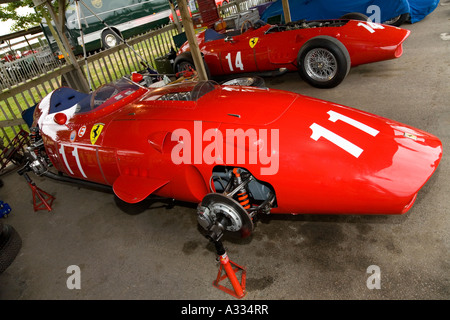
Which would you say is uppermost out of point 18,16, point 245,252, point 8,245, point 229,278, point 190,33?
point 18,16

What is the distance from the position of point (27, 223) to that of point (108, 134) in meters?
2.00

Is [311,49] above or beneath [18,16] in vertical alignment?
beneath

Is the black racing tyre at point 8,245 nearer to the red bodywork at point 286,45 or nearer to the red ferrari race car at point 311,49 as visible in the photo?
the red ferrari race car at point 311,49

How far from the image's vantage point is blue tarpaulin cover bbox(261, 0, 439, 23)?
8297 mm

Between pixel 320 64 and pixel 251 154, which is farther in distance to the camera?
pixel 320 64

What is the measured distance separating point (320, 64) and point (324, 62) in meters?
0.08

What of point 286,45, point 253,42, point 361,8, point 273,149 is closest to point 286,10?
point 361,8

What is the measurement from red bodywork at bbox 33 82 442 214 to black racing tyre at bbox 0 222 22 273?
1182 mm

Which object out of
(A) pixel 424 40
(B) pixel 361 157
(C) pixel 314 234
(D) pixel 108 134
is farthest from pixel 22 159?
(A) pixel 424 40

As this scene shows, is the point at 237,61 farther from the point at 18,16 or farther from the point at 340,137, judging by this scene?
the point at 18,16

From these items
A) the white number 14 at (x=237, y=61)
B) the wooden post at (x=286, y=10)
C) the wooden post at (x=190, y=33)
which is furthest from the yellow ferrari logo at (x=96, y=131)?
the wooden post at (x=286, y=10)

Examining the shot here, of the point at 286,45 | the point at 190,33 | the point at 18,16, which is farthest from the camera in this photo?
the point at 18,16

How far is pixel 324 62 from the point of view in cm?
565
